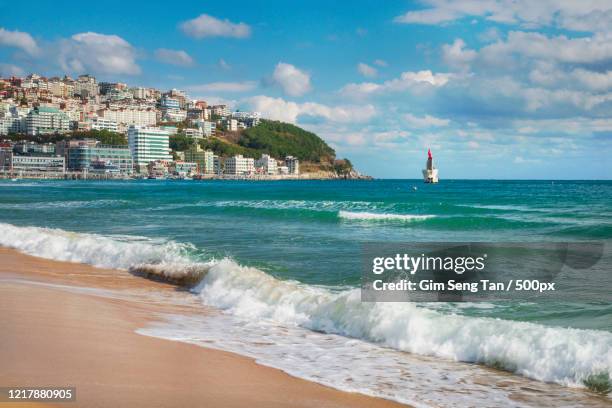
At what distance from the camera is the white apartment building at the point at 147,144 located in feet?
565

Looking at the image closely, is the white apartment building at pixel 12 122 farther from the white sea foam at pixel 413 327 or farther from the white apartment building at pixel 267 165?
the white sea foam at pixel 413 327

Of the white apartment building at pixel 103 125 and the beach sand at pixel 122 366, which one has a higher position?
the white apartment building at pixel 103 125

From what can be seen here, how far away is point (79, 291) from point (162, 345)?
159 inches

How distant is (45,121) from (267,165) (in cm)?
7657

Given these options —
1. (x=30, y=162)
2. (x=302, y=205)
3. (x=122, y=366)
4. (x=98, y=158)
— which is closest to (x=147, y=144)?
(x=98, y=158)

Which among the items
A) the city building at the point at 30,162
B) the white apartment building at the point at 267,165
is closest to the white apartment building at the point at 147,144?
the city building at the point at 30,162

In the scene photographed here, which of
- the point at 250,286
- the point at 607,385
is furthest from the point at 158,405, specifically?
the point at 250,286

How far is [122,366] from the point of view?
203 inches

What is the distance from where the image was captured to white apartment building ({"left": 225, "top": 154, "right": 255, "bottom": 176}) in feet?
615

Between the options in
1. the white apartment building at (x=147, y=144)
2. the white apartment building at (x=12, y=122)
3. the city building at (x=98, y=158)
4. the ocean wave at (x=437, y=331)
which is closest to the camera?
the ocean wave at (x=437, y=331)

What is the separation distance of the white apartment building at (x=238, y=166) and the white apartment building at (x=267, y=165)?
3708mm

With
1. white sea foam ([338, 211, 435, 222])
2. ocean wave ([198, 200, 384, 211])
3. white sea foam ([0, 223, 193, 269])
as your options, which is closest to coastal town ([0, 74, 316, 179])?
ocean wave ([198, 200, 384, 211])

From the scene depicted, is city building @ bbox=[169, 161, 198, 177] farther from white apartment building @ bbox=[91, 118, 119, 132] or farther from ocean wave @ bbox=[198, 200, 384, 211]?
ocean wave @ bbox=[198, 200, 384, 211]

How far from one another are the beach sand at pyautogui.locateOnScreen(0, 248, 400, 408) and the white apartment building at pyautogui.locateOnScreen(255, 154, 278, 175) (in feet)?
609
